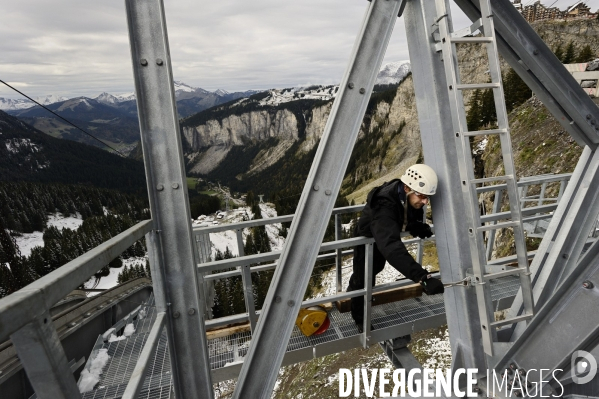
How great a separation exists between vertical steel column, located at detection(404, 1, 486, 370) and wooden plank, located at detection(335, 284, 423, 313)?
74.7 inches

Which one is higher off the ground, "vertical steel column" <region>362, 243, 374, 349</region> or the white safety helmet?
the white safety helmet

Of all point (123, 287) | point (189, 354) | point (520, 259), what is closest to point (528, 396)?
point (520, 259)

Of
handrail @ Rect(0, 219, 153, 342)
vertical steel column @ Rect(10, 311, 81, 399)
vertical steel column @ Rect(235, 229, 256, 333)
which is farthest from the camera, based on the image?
vertical steel column @ Rect(235, 229, 256, 333)

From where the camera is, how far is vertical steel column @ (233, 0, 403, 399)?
249 centimetres

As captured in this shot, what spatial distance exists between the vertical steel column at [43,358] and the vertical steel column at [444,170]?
9.66ft

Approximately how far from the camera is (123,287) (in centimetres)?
619

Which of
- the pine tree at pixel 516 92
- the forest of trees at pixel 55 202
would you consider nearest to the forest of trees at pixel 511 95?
the pine tree at pixel 516 92

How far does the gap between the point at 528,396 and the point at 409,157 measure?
9868cm

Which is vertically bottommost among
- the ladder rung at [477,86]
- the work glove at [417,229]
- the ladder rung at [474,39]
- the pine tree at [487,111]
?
the work glove at [417,229]

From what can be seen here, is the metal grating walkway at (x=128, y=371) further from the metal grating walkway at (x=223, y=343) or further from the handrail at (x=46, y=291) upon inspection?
the handrail at (x=46, y=291)

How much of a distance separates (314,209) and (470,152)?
1.49 meters

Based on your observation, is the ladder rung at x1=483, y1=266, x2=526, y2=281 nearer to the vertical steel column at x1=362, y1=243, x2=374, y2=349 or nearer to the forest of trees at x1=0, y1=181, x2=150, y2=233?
the vertical steel column at x1=362, y1=243, x2=374, y2=349

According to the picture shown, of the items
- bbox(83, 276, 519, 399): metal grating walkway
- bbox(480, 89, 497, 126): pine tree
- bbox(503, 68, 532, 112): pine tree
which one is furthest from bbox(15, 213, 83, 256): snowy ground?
bbox(503, 68, 532, 112): pine tree

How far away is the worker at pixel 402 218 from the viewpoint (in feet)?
10.6
